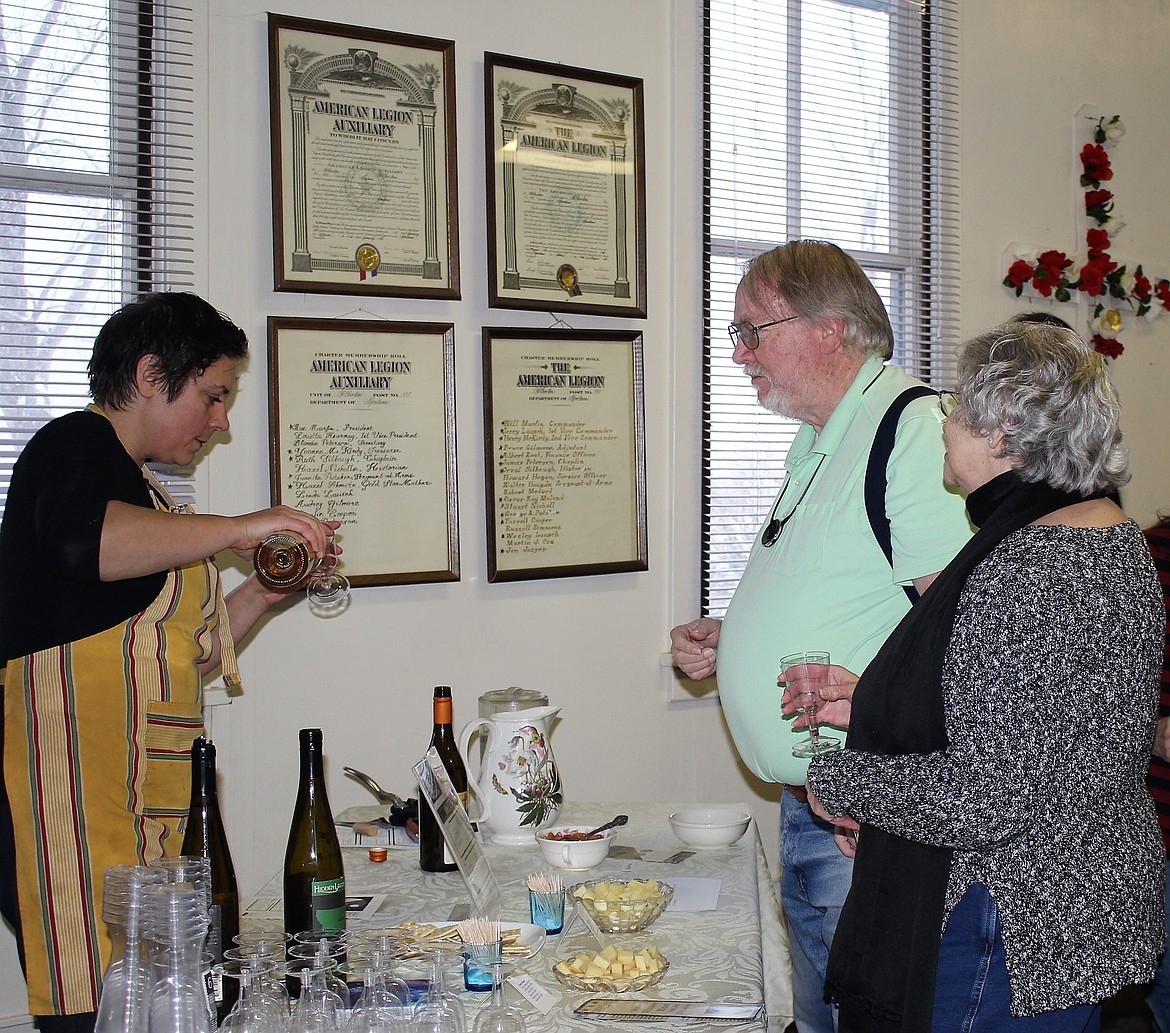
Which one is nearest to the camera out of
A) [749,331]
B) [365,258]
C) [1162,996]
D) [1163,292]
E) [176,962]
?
[176,962]

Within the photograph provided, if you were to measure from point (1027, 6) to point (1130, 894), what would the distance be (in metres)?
3.47

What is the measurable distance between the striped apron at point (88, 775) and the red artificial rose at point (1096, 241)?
136 inches

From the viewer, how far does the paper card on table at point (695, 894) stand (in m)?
1.70

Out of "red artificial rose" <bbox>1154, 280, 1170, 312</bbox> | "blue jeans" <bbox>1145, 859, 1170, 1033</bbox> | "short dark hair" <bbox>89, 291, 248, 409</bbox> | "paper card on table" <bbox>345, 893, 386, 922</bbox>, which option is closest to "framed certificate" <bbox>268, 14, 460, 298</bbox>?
"short dark hair" <bbox>89, 291, 248, 409</bbox>

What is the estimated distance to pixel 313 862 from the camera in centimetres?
157

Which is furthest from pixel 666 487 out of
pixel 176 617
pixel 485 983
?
pixel 485 983

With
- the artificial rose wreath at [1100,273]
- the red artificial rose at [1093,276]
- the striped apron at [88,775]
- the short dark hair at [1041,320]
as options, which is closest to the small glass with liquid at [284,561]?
the striped apron at [88,775]

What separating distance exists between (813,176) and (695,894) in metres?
2.55

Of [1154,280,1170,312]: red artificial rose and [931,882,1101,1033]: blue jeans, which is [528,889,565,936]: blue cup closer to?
[931,882,1101,1033]: blue jeans

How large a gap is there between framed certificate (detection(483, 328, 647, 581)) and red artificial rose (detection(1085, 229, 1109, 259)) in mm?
1922

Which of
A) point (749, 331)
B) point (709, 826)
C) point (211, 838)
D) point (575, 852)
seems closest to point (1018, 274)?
point (749, 331)

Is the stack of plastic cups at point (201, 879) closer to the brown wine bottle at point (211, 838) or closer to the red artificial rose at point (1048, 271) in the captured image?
the brown wine bottle at point (211, 838)

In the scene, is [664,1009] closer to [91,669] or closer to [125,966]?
[125,966]

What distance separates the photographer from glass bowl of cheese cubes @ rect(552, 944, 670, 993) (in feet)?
4.52
